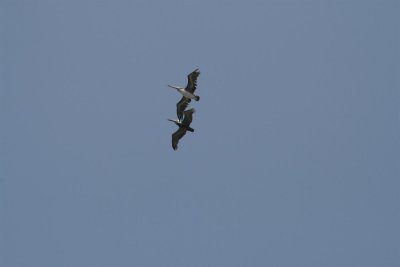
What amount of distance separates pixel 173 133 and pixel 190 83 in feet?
23.1

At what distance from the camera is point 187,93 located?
511ft

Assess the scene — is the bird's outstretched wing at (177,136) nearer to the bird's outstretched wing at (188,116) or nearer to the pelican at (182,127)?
the pelican at (182,127)

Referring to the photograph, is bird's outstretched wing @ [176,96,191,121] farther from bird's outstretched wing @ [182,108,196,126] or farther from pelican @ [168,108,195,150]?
bird's outstretched wing @ [182,108,196,126]

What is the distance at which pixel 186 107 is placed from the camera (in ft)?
518

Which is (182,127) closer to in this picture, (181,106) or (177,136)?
(177,136)

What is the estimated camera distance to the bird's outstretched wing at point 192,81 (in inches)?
6073

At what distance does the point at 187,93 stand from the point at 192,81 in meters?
1.70

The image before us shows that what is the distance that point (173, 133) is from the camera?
15900 cm

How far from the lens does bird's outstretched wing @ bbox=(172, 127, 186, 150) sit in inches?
6245

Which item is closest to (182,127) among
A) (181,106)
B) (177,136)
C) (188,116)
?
(177,136)

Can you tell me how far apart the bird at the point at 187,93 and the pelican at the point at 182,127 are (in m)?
0.92

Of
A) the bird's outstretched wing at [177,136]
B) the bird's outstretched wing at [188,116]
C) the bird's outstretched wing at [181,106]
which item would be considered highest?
the bird's outstretched wing at [181,106]

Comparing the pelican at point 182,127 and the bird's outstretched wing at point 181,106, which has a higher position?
the bird's outstretched wing at point 181,106

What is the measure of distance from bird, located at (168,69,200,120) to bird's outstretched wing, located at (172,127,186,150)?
1342 mm
